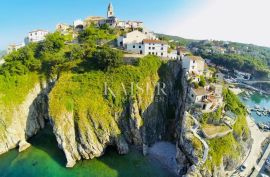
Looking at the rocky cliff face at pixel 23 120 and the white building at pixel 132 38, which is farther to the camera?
the white building at pixel 132 38

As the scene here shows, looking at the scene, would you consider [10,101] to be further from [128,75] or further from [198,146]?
[198,146]

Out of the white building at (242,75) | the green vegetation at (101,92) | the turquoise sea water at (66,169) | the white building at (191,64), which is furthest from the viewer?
the white building at (242,75)

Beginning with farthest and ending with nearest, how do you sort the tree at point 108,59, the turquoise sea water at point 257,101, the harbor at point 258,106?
the turquoise sea water at point 257,101 < the harbor at point 258,106 < the tree at point 108,59

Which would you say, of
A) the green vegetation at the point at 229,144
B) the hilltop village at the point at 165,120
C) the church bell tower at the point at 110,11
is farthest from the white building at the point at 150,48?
the church bell tower at the point at 110,11

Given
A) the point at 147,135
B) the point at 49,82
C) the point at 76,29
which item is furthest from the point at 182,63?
the point at 76,29

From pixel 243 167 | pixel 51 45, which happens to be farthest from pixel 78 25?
pixel 243 167

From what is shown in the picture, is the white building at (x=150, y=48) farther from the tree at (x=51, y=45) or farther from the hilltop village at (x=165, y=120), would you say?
the tree at (x=51, y=45)

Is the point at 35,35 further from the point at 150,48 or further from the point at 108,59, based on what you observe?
the point at 150,48
